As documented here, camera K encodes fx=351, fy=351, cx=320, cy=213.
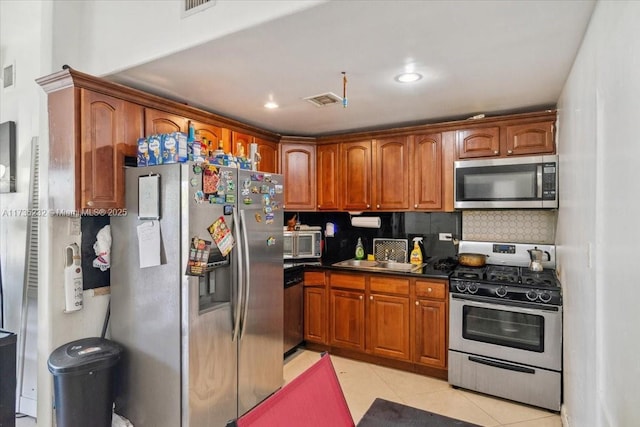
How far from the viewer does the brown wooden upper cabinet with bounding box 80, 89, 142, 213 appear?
2.12 metres

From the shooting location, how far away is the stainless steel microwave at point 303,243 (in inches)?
151

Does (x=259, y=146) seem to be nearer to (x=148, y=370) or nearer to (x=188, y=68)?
(x=188, y=68)

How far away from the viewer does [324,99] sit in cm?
280

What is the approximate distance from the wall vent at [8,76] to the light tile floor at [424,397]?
10.7 ft

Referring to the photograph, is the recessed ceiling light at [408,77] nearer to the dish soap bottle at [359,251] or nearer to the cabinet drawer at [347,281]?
the cabinet drawer at [347,281]

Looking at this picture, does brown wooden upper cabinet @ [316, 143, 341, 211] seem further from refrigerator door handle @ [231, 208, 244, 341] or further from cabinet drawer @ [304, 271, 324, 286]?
→ refrigerator door handle @ [231, 208, 244, 341]

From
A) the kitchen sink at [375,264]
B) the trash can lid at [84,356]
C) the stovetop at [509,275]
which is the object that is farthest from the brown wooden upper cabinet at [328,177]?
the trash can lid at [84,356]

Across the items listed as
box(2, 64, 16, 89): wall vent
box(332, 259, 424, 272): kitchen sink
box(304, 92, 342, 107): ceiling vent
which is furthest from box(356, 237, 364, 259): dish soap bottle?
box(2, 64, 16, 89): wall vent

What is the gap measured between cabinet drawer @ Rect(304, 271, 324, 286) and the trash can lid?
1.87 m

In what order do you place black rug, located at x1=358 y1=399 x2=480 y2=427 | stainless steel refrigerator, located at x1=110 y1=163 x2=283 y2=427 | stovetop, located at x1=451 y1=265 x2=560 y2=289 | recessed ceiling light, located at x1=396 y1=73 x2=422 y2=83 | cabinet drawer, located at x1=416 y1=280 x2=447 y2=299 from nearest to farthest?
black rug, located at x1=358 y1=399 x2=480 y2=427 → stainless steel refrigerator, located at x1=110 y1=163 x2=283 y2=427 → recessed ceiling light, located at x1=396 y1=73 x2=422 y2=83 → stovetop, located at x1=451 y1=265 x2=560 y2=289 → cabinet drawer, located at x1=416 y1=280 x2=447 y2=299

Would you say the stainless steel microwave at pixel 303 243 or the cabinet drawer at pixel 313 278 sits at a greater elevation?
the stainless steel microwave at pixel 303 243

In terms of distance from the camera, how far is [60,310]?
2.25 meters

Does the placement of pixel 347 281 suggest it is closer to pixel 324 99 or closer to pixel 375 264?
pixel 375 264

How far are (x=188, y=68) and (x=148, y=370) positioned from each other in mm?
1933
